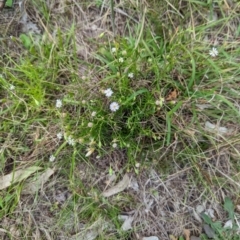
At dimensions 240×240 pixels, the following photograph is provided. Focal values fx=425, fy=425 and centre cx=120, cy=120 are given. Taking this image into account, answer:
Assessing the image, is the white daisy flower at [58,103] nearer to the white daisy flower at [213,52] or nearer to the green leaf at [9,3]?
the green leaf at [9,3]

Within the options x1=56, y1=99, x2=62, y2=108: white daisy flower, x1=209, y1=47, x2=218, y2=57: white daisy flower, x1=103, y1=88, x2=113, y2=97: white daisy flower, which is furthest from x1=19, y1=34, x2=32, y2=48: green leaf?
x1=209, y1=47, x2=218, y2=57: white daisy flower

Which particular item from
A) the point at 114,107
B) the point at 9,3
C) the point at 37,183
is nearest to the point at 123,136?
the point at 114,107

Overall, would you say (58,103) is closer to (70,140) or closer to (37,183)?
(70,140)

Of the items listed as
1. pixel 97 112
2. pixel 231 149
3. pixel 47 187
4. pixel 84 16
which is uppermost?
pixel 84 16

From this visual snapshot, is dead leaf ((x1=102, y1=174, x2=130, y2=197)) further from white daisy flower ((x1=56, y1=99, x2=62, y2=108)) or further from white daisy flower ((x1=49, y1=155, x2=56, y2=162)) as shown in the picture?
white daisy flower ((x1=56, y1=99, x2=62, y2=108))

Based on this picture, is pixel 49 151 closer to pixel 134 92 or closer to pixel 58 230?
pixel 58 230

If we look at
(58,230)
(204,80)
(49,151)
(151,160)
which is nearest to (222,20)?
(204,80)
